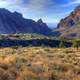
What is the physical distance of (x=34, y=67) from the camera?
1700cm

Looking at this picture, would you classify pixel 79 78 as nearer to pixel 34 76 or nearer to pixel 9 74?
pixel 34 76

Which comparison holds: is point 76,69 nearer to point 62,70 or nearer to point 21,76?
point 62,70

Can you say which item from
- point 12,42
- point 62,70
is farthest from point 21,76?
point 12,42

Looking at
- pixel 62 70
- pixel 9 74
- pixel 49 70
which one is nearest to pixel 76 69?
pixel 62 70

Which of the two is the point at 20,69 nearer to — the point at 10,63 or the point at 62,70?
the point at 10,63

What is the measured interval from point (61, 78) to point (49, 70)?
1368mm

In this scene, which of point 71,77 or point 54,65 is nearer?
point 71,77

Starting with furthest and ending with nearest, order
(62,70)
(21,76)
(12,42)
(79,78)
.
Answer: (12,42) < (62,70) < (79,78) < (21,76)

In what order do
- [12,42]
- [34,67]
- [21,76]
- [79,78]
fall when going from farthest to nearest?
1. [12,42]
2. [34,67]
3. [79,78]
4. [21,76]

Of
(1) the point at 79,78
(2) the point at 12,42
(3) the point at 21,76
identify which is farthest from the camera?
(2) the point at 12,42

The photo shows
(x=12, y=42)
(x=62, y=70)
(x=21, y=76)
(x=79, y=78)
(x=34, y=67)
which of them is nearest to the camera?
(x=21, y=76)

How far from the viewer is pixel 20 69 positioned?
16172mm

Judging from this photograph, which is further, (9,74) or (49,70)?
(49,70)

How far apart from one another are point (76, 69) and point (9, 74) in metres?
5.97
